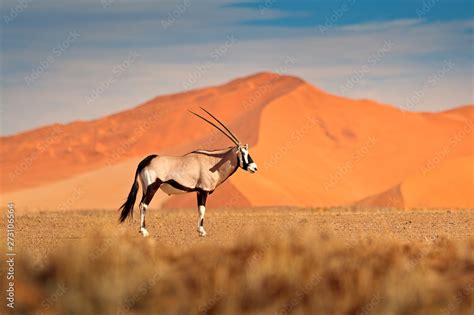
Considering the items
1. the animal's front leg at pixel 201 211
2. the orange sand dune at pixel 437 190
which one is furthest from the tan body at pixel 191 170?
the orange sand dune at pixel 437 190

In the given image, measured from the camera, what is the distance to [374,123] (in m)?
66.2

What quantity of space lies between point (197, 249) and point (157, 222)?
30.7ft

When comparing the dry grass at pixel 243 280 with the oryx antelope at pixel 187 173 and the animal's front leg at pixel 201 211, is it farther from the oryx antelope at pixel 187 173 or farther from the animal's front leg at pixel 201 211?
the oryx antelope at pixel 187 173

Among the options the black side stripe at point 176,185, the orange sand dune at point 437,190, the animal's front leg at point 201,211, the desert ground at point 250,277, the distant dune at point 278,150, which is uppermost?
the desert ground at point 250,277

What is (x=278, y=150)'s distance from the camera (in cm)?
5884

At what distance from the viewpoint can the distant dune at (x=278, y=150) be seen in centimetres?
4869

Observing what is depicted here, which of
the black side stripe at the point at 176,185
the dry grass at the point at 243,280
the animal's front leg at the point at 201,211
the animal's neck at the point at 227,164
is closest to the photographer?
the dry grass at the point at 243,280

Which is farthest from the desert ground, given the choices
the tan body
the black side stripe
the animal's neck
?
the animal's neck

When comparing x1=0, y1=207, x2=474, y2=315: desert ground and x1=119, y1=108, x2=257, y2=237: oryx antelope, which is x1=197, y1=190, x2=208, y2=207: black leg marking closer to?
x1=119, y1=108, x2=257, y2=237: oryx antelope

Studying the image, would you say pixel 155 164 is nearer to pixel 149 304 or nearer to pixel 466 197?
pixel 149 304

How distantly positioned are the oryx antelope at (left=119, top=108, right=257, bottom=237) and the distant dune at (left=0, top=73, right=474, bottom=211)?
25127 mm

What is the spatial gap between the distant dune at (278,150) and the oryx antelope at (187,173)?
989 inches

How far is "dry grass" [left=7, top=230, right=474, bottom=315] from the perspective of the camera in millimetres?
11344

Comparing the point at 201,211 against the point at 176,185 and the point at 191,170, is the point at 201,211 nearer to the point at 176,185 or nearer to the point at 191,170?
the point at 176,185
